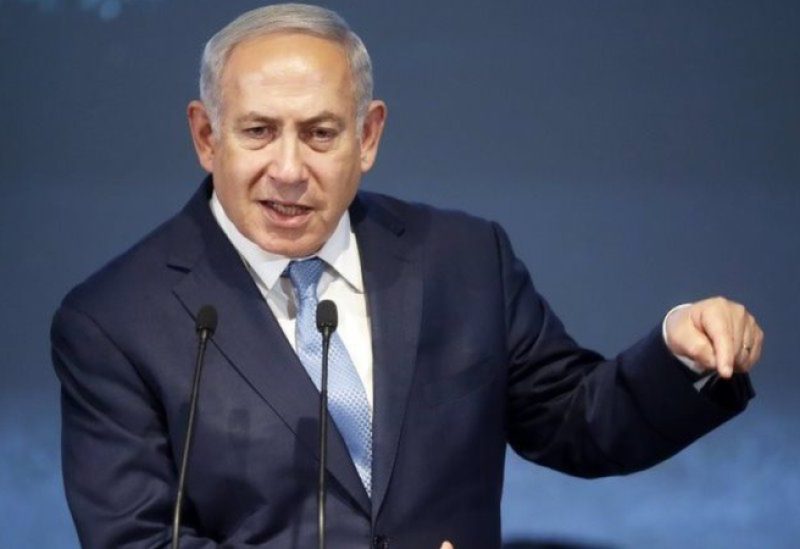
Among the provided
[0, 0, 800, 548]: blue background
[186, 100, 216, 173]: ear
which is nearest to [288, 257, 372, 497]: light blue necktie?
[186, 100, 216, 173]: ear

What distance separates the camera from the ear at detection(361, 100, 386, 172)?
244cm

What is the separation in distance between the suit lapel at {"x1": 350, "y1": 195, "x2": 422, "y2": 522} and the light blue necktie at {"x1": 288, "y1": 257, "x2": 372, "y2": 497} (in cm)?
2

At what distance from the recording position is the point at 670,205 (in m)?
2.98

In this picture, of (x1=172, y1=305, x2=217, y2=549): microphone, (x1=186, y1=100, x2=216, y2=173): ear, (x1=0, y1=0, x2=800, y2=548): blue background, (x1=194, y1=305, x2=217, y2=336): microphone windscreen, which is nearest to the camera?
(x1=172, y1=305, x2=217, y2=549): microphone

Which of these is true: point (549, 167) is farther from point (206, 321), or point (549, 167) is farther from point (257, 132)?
point (206, 321)

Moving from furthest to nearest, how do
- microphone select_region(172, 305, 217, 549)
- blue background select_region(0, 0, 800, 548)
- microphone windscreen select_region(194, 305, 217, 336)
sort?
blue background select_region(0, 0, 800, 548) → microphone windscreen select_region(194, 305, 217, 336) → microphone select_region(172, 305, 217, 549)

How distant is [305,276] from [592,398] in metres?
0.44

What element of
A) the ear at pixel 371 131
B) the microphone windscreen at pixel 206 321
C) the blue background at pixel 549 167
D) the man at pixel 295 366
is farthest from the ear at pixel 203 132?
the blue background at pixel 549 167

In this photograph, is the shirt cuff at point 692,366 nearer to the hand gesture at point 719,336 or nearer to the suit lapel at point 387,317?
the hand gesture at point 719,336

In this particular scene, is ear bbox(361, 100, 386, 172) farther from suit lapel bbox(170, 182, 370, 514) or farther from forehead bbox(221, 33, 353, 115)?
suit lapel bbox(170, 182, 370, 514)

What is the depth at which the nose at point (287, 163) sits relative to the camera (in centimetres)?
228

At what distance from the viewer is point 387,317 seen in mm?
2418


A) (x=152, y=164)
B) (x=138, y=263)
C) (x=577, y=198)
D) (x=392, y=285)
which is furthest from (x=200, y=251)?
(x=577, y=198)

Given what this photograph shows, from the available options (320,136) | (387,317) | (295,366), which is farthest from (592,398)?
(320,136)
